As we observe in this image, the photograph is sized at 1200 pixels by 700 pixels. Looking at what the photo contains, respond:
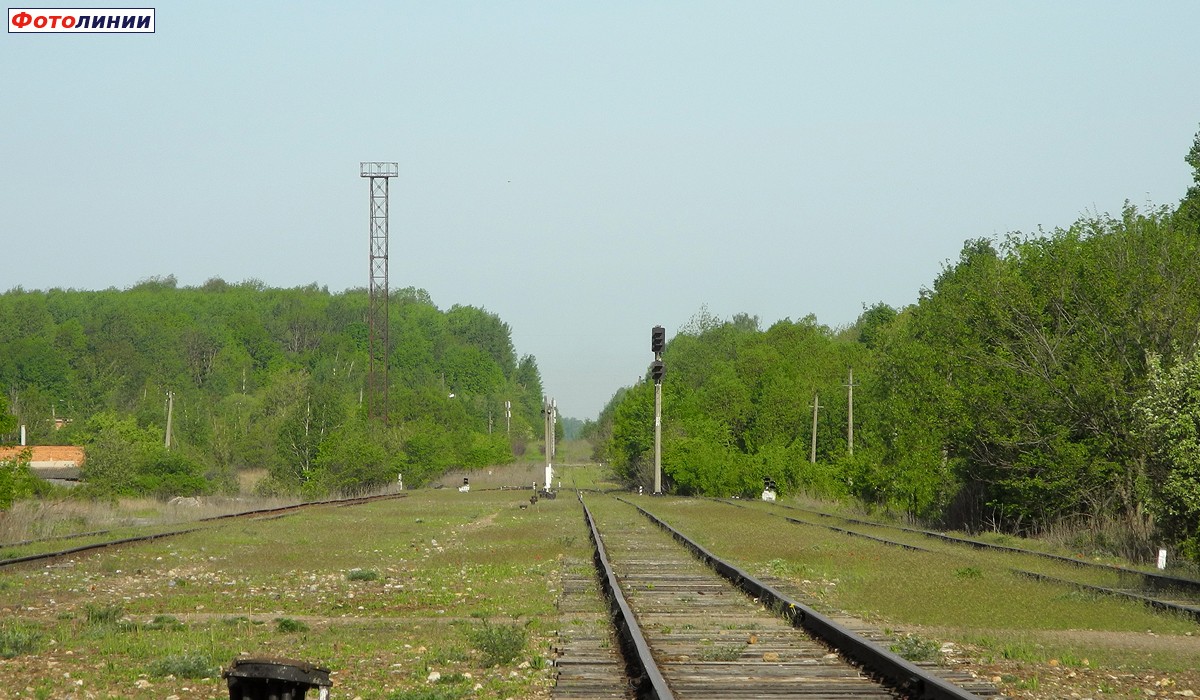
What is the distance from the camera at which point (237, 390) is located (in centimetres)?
15175

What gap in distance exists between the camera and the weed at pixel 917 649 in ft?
30.6

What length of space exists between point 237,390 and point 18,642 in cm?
14806

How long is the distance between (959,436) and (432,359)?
16069 centimetres

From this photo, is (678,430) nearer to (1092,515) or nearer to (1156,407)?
(1092,515)

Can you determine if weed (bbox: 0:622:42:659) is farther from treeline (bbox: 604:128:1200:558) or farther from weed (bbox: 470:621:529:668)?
treeline (bbox: 604:128:1200:558)

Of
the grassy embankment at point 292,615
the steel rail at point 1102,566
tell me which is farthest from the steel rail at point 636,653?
the steel rail at point 1102,566

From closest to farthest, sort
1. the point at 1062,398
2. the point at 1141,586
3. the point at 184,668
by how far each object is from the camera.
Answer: the point at 184,668, the point at 1141,586, the point at 1062,398

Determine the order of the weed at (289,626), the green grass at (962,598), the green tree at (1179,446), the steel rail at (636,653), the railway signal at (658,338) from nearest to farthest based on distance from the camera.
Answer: the steel rail at (636,653)
the green grass at (962,598)
the weed at (289,626)
the green tree at (1179,446)
the railway signal at (658,338)

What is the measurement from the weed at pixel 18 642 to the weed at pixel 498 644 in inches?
145

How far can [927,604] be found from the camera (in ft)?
45.0

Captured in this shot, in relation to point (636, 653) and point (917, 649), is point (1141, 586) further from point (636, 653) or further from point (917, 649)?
point (636, 653)

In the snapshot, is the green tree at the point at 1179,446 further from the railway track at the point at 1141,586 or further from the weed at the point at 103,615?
the weed at the point at 103,615

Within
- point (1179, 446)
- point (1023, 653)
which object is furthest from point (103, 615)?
point (1179, 446)

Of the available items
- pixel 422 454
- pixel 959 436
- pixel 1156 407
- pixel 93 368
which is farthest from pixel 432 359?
pixel 1156 407
